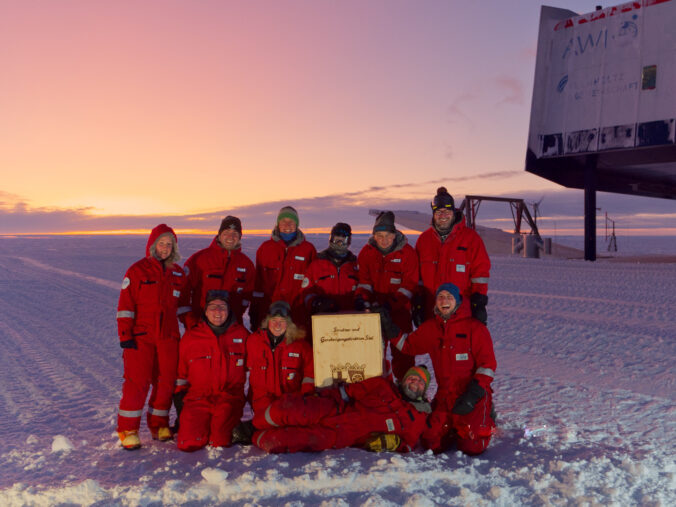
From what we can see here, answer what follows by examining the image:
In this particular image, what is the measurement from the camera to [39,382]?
5867mm

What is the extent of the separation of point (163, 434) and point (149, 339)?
2.64 feet

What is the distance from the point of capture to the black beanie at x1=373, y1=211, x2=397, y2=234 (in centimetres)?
482

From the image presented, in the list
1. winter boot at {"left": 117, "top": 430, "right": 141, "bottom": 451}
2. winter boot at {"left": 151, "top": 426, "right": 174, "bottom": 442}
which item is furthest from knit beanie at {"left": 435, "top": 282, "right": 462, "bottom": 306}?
winter boot at {"left": 117, "top": 430, "right": 141, "bottom": 451}

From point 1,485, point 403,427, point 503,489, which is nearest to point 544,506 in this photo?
point 503,489

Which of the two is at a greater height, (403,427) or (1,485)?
(403,427)

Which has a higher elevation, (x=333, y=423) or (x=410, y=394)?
(x=410, y=394)

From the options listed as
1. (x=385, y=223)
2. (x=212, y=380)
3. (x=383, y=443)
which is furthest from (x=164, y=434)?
(x=385, y=223)

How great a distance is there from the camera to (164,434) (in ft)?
13.9

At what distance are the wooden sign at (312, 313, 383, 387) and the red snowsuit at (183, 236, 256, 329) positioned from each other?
1069 millimetres


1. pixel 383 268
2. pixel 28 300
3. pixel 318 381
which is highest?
pixel 383 268

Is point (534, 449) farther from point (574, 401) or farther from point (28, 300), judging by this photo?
point (28, 300)

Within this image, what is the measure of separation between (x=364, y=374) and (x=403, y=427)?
572 mm

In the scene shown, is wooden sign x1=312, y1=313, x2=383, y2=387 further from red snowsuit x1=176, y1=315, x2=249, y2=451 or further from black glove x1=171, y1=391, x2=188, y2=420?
black glove x1=171, y1=391, x2=188, y2=420

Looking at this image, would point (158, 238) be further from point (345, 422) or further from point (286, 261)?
point (345, 422)
